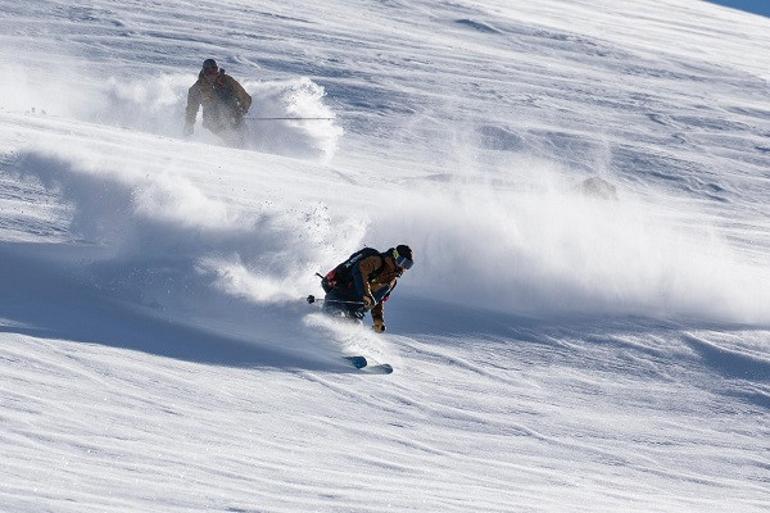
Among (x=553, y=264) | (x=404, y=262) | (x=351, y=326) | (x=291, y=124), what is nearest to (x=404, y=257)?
(x=404, y=262)

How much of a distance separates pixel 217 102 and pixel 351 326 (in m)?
8.47

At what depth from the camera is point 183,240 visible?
11727 millimetres

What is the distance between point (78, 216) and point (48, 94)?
9918mm

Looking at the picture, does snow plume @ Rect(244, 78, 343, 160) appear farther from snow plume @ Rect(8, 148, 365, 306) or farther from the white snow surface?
snow plume @ Rect(8, 148, 365, 306)

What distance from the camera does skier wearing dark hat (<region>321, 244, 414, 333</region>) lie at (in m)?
10.9

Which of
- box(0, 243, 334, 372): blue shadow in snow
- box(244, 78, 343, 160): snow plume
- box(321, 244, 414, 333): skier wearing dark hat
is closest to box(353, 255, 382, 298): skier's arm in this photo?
box(321, 244, 414, 333): skier wearing dark hat

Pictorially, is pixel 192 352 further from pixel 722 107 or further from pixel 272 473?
pixel 722 107

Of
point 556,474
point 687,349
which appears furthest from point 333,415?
point 687,349

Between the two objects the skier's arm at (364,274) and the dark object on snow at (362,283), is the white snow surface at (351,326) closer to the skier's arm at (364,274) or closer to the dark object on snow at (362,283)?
the dark object on snow at (362,283)

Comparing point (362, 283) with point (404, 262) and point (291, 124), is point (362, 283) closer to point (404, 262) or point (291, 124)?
point (404, 262)

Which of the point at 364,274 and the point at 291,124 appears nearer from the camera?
the point at 364,274

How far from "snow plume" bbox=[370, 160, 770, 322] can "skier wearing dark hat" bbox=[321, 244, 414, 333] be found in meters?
2.10

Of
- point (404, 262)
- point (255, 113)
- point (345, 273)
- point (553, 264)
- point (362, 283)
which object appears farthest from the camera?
point (255, 113)

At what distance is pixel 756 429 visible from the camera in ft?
37.4
